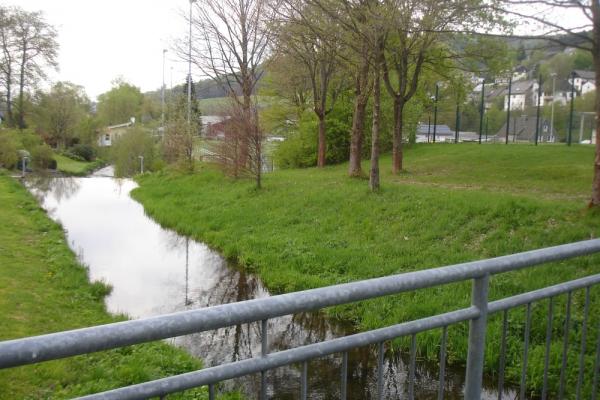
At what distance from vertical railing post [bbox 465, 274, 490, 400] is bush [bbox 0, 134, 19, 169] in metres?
41.3

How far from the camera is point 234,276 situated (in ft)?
41.7

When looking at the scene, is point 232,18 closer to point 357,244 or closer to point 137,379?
point 357,244

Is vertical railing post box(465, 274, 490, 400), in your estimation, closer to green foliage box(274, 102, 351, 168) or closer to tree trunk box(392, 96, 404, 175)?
tree trunk box(392, 96, 404, 175)

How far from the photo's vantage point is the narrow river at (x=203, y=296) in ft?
22.5

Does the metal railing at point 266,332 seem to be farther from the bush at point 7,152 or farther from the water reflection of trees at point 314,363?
the bush at point 7,152

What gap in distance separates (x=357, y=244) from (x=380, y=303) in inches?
133

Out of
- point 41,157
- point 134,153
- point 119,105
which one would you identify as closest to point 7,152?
point 41,157

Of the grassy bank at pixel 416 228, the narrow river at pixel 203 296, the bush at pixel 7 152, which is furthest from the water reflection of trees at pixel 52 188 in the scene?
the grassy bank at pixel 416 228

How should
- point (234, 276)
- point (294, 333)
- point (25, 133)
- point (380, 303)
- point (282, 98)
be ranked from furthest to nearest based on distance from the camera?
point (25, 133)
point (282, 98)
point (234, 276)
point (380, 303)
point (294, 333)

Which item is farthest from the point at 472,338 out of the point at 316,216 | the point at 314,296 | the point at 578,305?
the point at 316,216

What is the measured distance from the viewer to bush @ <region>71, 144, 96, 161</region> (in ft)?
207

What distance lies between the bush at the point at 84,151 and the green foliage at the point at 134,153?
13596mm

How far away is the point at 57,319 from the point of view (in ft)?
27.1

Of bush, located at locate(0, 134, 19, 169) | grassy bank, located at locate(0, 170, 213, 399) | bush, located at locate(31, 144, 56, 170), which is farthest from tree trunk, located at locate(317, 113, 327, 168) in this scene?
bush, located at locate(31, 144, 56, 170)
